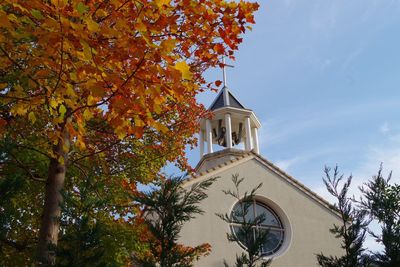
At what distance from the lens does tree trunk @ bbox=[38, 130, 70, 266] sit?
6676 millimetres

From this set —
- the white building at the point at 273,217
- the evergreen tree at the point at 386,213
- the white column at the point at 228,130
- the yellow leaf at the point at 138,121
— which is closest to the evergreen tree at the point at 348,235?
the evergreen tree at the point at 386,213

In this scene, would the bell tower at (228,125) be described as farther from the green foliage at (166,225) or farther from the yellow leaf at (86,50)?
the yellow leaf at (86,50)

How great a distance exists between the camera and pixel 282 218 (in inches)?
675

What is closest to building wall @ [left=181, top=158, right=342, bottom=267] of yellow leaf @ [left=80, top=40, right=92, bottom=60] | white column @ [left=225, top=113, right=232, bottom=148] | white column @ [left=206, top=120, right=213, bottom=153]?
white column @ [left=225, top=113, right=232, bottom=148]

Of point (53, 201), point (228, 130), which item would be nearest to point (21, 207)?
point (53, 201)

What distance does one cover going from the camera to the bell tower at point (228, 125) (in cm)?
2247

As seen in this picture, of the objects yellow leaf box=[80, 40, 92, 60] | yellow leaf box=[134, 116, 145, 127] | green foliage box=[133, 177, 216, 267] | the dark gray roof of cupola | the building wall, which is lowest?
green foliage box=[133, 177, 216, 267]

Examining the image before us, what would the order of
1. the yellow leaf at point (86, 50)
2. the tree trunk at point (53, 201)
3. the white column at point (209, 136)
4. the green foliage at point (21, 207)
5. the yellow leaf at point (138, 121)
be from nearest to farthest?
the yellow leaf at point (86, 50) → the yellow leaf at point (138, 121) → the tree trunk at point (53, 201) → the green foliage at point (21, 207) → the white column at point (209, 136)

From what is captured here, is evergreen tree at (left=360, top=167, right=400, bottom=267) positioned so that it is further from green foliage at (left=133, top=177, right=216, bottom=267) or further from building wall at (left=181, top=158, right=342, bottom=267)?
building wall at (left=181, top=158, right=342, bottom=267)

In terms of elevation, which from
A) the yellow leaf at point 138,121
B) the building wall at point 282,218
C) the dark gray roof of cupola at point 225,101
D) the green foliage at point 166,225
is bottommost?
the green foliage at point 166,225

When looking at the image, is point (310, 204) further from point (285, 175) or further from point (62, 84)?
point (62, 84)

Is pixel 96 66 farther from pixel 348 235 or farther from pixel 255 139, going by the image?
pixel 255 139

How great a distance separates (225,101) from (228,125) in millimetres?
1878

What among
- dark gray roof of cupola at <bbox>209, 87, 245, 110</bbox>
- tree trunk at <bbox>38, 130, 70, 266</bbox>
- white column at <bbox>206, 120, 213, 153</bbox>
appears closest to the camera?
tree trunk at <bbox>38, 130, 70, 266</bbox>
